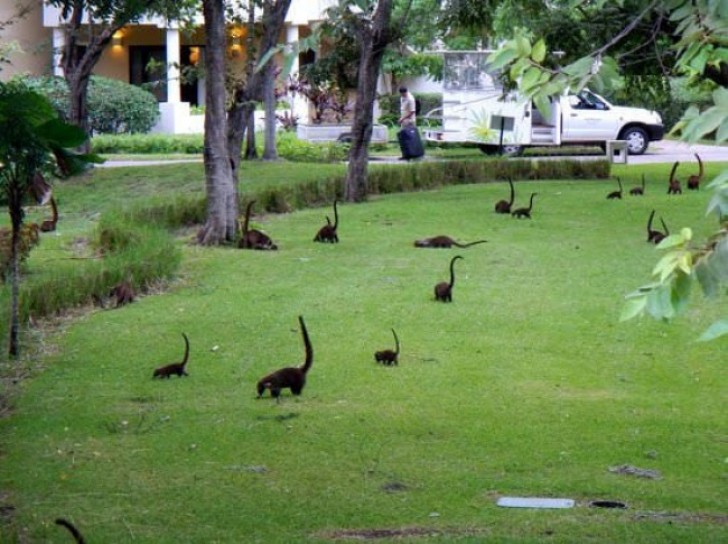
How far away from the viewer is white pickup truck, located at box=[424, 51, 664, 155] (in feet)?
98.5

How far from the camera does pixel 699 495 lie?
6.25m

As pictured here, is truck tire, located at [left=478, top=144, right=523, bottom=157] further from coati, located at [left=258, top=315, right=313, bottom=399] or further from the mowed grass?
coati, located at [left=258, top=315, right=313, bottom=399]

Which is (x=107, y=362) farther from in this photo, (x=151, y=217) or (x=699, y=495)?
(x=151, y=217)

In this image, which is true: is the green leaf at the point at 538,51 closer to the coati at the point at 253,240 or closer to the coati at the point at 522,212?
the coati at the point at 253,240

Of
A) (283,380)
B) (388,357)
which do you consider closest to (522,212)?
(388,357)

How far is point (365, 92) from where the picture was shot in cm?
1966

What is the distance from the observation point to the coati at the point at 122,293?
11195mm

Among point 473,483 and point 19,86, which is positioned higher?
point 19,86

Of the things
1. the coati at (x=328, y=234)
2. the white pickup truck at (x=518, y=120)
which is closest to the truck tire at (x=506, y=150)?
the white pickup truck at (x=518, y=120)

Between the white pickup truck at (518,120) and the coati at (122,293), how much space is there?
19.3 m

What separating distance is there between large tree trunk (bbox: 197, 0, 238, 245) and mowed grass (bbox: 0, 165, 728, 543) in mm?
1206

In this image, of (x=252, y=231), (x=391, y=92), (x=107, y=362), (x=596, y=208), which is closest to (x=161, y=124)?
(x=391, y=92)

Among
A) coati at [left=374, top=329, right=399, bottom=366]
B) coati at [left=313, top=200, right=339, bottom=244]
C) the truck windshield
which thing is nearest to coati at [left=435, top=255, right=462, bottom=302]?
coati at [left=374, top=329, right=399, bottom=366]

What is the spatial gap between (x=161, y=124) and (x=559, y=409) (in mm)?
28350
